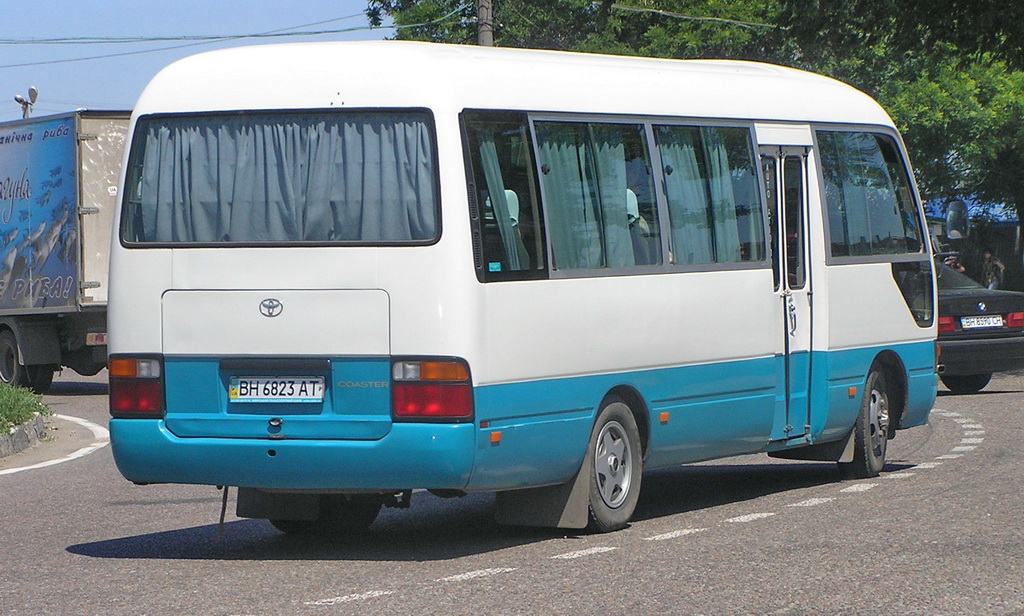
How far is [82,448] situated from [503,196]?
29.8 ft

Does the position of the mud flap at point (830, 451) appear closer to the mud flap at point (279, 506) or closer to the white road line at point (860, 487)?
the white road line at point (860, 487)

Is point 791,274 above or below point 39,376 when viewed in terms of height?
above

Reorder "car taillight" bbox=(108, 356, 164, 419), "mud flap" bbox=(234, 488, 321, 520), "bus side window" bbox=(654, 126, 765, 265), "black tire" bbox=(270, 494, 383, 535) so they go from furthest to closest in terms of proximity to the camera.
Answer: "bus side window" bbox=(654, 126, 765, 265)
"black tire" bbox=(270, 494, 383, 535)
"mud flap" bbox=(234, 488, 321, 520)
"car taillight" bbox=(108, 356, 164, 419)

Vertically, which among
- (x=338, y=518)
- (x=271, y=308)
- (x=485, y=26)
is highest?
(x=485, y=26)

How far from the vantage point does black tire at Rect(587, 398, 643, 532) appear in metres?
10.1

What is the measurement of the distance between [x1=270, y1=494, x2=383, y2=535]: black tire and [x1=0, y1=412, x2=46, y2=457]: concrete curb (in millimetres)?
6859

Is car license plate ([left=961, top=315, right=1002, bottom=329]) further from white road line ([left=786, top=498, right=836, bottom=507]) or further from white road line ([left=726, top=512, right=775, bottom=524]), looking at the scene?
white road line ([left=726, top=512, right=775, bottom=524])

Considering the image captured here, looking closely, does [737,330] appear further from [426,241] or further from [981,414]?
[981,414]

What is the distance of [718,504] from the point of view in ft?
38.6

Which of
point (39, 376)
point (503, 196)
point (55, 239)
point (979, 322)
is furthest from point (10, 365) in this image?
point (503, 196)

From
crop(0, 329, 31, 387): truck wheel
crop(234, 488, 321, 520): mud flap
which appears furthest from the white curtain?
crop(0, 329, 31, 387): truck wheel

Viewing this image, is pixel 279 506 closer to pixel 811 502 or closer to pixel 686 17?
pixel 811 502

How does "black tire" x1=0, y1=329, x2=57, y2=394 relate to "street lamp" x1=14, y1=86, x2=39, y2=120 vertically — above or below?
below

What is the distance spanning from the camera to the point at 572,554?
937 cm
